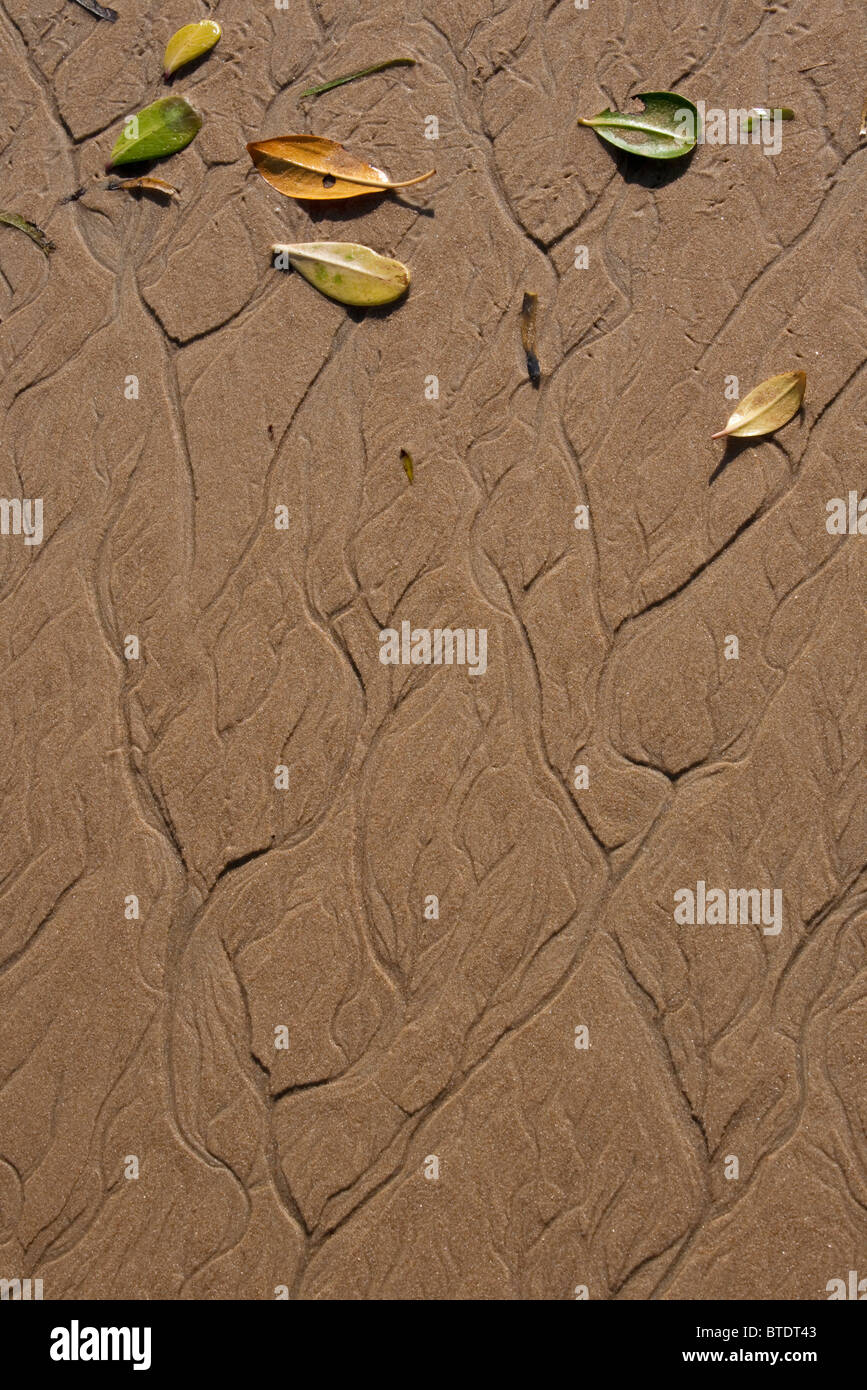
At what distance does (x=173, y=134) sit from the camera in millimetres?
2553

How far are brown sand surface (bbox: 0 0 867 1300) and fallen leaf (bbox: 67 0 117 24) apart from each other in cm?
6

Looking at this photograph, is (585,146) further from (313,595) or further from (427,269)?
(313,595)

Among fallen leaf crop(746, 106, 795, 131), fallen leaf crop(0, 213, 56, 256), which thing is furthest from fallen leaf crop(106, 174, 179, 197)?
fallen leaf crop(746, 106, 795, 131)

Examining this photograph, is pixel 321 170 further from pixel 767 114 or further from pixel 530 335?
pixel 767 114

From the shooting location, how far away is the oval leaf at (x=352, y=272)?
2475mm

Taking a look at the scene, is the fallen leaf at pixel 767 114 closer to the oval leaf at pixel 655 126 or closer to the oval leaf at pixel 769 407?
the oval leaf at pixel 655 126

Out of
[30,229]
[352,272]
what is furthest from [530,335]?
[30,229]

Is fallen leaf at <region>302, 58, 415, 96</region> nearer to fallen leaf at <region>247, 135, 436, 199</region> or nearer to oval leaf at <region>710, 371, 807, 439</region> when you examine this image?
fallen leaf at <region>247, 135, 436, 199</region>

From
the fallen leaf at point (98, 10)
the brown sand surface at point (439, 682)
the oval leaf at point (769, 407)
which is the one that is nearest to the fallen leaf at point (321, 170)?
the brown sand surface at point (439, 682)

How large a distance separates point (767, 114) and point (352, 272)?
120cm

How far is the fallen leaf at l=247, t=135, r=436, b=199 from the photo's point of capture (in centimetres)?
250

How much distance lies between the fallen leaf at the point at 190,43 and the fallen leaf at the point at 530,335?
3.75 ft

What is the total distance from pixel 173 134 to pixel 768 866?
→ 2540 millimetres

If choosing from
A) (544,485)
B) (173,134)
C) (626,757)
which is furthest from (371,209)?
(626,757)
